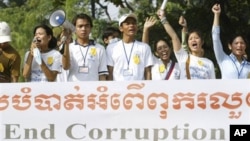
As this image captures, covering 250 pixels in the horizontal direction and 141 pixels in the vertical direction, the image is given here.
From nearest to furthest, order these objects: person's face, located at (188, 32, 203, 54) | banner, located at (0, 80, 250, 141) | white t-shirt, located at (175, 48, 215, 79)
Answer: banner, located at (0, 80, 250, 141)
white t-shirt, located at (175, 48, 215, 79)
person's face, located at (188, 32, 203, 54)

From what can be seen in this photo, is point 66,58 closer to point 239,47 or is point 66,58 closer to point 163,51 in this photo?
point 163,51

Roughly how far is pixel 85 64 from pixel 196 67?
100 centimetres

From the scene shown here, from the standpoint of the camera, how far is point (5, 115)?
6.37 meters

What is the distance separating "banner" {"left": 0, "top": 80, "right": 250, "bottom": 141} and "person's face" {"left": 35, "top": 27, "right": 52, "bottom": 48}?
74 centimetres

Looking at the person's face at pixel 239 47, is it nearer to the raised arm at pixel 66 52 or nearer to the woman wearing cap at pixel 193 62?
the woman wearing cap at pixel 193 62

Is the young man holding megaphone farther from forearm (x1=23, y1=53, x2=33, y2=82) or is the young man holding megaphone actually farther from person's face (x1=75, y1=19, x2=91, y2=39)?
forearm (x1=23, y1=53, x2=33, y2=82)

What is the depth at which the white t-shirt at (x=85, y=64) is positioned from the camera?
6.85 metres

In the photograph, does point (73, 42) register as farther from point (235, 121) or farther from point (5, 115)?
point (235, 121)

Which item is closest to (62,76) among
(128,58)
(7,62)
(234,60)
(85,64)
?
(85,64)

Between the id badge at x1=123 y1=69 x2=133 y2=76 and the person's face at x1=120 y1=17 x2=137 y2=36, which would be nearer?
the id badge at x1=123 y1=69 x2=133 y2=76

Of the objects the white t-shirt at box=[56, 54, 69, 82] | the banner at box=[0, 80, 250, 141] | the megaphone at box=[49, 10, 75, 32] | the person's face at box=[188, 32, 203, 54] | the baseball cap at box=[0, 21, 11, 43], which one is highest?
the megaphone at box=[49, 10, 75, 32]

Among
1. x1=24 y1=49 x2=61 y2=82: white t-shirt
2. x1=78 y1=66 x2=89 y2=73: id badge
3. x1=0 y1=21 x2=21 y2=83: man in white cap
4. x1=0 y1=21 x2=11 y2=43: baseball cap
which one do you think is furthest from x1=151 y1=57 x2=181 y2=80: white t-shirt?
x1=0 y1=21 x2=11 y2=43: baseball cap

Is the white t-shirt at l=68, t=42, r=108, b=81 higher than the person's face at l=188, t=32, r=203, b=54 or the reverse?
the reverse

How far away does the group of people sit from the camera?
6.86m
